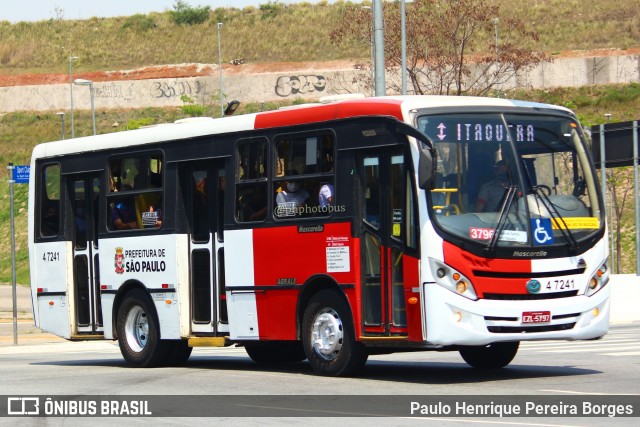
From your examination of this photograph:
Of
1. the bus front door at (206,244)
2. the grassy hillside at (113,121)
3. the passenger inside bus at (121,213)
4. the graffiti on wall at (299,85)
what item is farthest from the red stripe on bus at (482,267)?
the graffiti on wall at (299,85)

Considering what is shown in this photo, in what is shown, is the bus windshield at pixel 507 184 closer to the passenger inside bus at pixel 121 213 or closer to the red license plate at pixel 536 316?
the red license plate at pixel 536 316

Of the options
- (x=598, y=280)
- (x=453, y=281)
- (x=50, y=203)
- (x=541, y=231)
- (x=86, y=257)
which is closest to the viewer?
(x=453, y=281)

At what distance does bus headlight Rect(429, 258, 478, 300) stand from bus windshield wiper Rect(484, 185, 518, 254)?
0.40 meters

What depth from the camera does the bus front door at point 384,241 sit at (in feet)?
48.1

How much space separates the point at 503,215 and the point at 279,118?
342cm

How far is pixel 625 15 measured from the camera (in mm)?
99938

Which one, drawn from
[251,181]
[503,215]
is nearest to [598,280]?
[503,215]

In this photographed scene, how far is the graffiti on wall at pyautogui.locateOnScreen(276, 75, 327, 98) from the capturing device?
8850 centimetres

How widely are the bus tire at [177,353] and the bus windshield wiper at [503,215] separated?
6.01m

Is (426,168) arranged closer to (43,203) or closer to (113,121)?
(43,203)

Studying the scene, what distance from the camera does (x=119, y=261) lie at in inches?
756

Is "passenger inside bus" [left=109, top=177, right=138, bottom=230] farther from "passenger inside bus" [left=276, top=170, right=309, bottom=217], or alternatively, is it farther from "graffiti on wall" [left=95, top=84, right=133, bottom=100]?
"graffiti on wall" [left=95, top=84, right=133, bottom=100]

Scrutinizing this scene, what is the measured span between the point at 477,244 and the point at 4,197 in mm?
62328

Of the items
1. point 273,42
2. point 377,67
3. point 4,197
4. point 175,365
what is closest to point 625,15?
point 273,42
